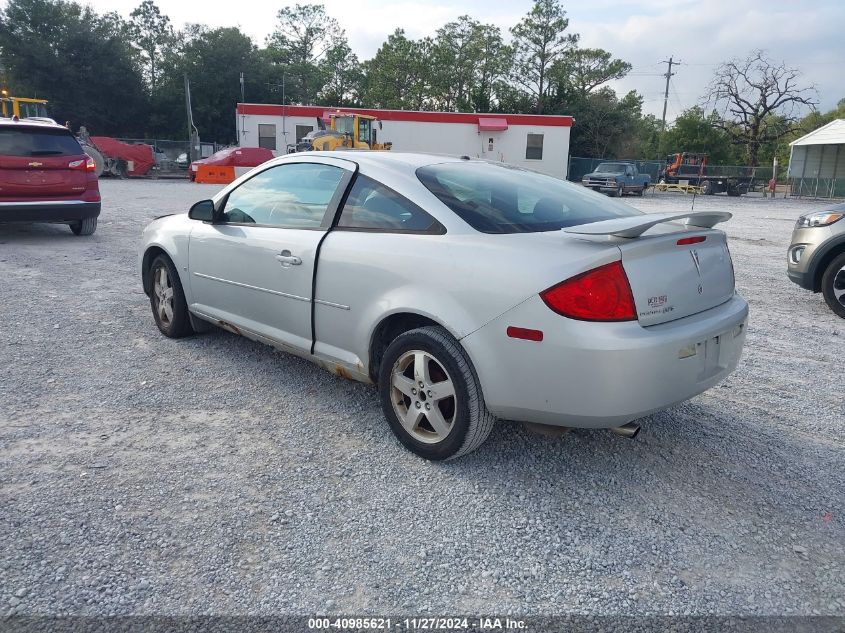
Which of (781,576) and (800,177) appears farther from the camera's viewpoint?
(800,177)

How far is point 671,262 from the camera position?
2.97m

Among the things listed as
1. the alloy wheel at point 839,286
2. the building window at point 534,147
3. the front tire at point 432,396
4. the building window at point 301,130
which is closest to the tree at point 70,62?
the building window at point 301,130

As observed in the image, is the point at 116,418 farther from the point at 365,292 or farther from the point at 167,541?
the point at 365,292

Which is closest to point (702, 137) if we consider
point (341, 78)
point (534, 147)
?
point (534, 147)

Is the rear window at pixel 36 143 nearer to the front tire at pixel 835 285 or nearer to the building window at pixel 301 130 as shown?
the front tire at pixel 835 285

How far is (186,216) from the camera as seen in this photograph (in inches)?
196

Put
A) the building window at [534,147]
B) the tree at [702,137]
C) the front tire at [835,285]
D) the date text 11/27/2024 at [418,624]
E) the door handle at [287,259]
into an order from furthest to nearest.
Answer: the tree at [702,137] < the building window at [534,147] < the front tire at [835,285] < the door handle at [287,259] < the date text 11/27/2024 at [418,624]

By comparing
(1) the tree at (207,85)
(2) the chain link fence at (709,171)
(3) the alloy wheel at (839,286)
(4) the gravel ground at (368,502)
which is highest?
(1) the tree at (207,85)

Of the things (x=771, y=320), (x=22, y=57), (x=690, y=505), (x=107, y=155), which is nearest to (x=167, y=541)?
(x=690, y=505)

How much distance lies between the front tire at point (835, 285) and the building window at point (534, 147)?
1219 inches

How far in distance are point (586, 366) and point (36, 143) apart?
950cm

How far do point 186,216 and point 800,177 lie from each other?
41.2 m

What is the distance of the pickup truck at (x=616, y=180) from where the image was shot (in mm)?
30531

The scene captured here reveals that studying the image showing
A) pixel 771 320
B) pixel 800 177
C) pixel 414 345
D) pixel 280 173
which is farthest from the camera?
pixel 800 177
